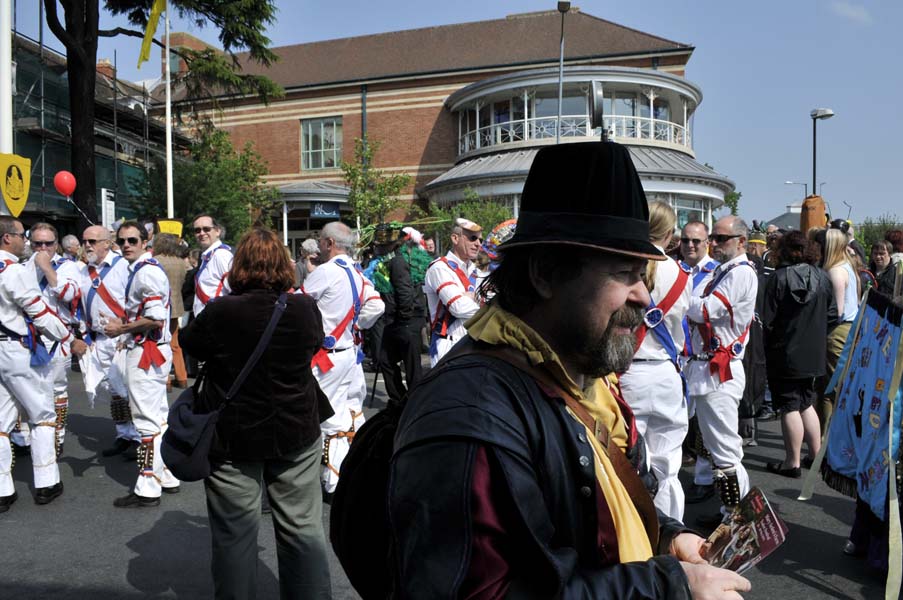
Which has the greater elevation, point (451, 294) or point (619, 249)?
point (619, 249)

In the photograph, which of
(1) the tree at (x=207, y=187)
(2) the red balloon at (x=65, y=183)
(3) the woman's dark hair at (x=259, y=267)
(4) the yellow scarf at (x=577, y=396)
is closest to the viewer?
(4) the yellow scarf at (x=577, y=396)

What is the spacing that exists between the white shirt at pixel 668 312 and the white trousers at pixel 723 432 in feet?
3.16

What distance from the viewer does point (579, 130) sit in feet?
95.6

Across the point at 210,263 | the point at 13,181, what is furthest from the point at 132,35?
the point at 210,263

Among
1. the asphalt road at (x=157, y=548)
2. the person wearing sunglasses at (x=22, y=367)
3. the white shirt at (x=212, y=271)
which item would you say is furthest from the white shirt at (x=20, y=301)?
the white shirt at (x=212, y=271)

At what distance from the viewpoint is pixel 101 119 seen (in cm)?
2786

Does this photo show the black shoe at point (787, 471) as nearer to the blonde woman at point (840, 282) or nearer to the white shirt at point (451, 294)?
the blonde woman at point (840, 282)

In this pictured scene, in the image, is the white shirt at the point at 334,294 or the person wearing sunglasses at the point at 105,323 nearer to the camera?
the white shirt at the point at 334,294

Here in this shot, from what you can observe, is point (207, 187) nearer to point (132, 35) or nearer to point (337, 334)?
point (132, 35)

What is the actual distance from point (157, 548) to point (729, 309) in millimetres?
4391

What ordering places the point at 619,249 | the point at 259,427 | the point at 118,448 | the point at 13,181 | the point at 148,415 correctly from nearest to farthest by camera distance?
the point at 619,249 < the point at 259,427 < the point at 148,415 < the point at 118,448 < the point at 13,181

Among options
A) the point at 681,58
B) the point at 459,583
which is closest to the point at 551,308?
the point at 459,583

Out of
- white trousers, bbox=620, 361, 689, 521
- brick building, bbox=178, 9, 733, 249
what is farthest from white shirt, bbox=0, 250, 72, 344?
brick building, bbox=178, 9, 733, 249

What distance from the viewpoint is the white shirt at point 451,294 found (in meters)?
6.58
